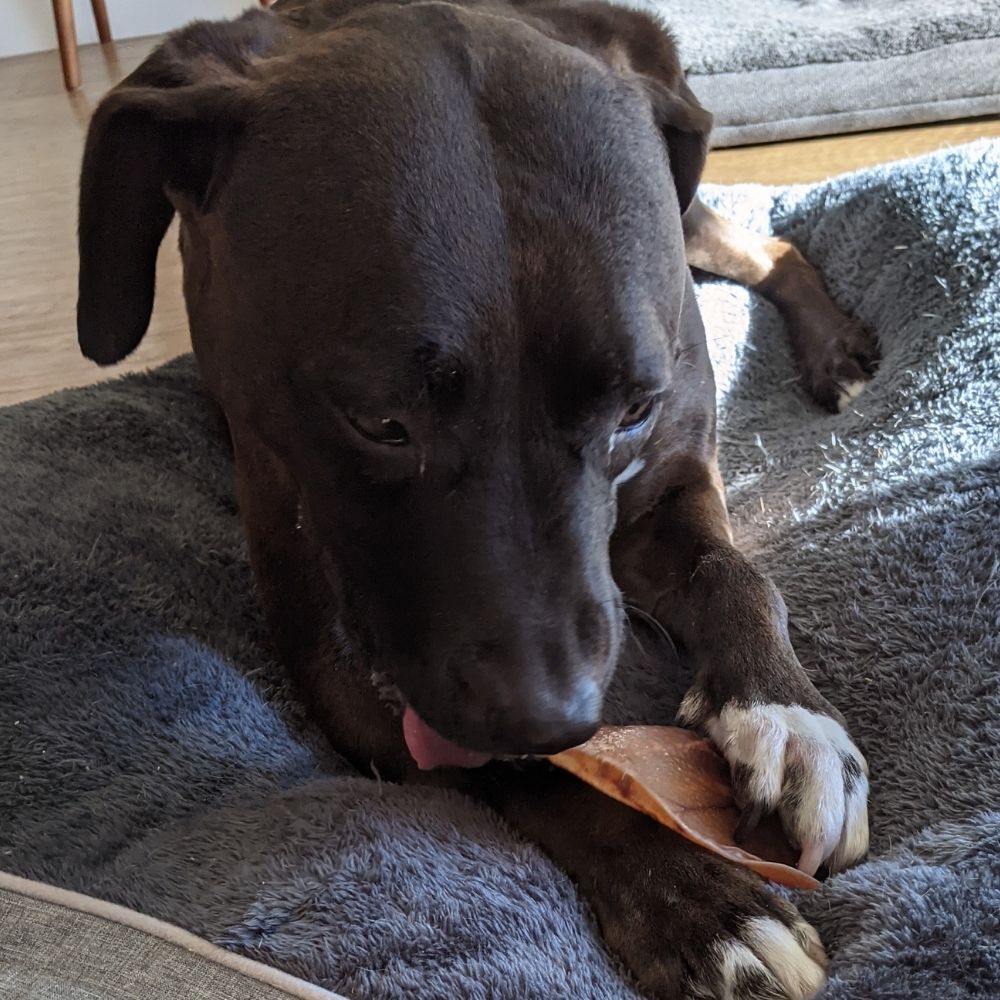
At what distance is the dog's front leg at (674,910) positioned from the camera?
1.03 m

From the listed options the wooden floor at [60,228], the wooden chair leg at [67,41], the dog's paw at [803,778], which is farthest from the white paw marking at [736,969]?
the wooden chair leg at [67,41]

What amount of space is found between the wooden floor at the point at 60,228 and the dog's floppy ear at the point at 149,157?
1314 millimetres

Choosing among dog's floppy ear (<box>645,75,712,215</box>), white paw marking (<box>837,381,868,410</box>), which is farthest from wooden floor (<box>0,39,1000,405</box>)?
dog's floppy ear (<box>645,75,712,215</box>)

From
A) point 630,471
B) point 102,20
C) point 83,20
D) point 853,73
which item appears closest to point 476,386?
point 630,471

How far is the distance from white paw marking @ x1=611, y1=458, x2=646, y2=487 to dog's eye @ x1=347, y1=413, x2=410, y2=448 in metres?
0.28

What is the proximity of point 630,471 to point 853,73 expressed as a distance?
2526 millimetres

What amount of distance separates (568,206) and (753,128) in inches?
103

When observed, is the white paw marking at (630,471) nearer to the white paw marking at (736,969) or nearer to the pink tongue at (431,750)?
the pink tongue at (431,750)

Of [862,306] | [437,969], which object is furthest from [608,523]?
[862,306]

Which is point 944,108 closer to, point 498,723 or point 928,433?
point 928,433

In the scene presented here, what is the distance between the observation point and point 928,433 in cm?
168

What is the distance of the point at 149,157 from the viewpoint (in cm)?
132

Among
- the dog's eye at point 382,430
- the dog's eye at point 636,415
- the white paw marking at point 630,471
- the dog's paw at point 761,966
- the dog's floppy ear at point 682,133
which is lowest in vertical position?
the dog's paw at point 761,966

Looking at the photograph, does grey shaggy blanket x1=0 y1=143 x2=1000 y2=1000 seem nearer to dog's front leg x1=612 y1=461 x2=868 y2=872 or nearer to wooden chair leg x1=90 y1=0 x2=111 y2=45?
dog's front leg x1=612 y1=461 x2=868 y2=872
